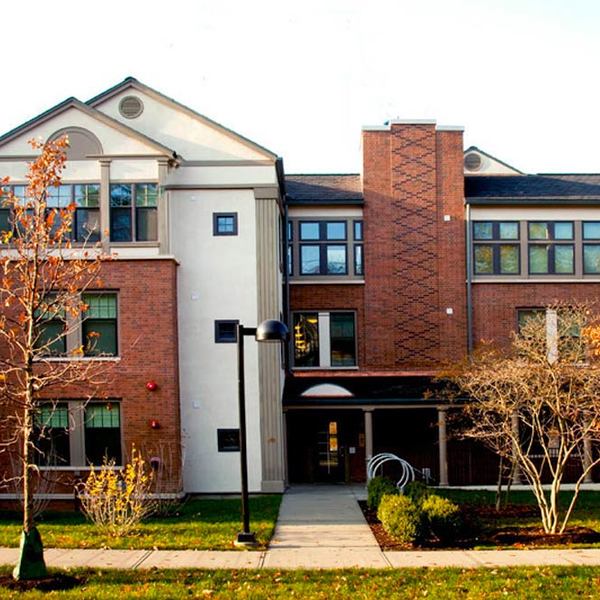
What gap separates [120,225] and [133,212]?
458 millimetres

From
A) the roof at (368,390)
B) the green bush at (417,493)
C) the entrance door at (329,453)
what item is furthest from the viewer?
the entrance door at (329,453)

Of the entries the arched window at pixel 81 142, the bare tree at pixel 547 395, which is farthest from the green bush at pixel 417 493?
the arched window at pixel 81 142

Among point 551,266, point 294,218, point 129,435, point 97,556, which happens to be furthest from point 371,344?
point 97,556

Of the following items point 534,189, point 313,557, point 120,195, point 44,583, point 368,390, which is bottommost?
point 313,557

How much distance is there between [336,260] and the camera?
2441cm

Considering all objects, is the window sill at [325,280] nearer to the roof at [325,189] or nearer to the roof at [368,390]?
the roof at [325,189]

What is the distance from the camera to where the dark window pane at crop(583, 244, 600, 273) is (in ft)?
79.9

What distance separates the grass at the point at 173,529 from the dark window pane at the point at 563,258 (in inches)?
466

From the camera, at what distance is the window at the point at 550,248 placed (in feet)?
79.8

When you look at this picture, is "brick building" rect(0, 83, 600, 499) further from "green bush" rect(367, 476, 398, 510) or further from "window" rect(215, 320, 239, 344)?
"green bush" rect(367, 476, 398, 510)

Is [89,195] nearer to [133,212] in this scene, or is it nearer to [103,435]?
[133,212]

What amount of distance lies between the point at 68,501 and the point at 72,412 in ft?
6.93

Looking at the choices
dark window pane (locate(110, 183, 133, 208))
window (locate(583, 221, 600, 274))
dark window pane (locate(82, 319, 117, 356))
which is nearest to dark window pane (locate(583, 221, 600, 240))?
window (locate(583, 221, 600, 274))

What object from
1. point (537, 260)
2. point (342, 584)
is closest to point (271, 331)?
point (342, 584)
